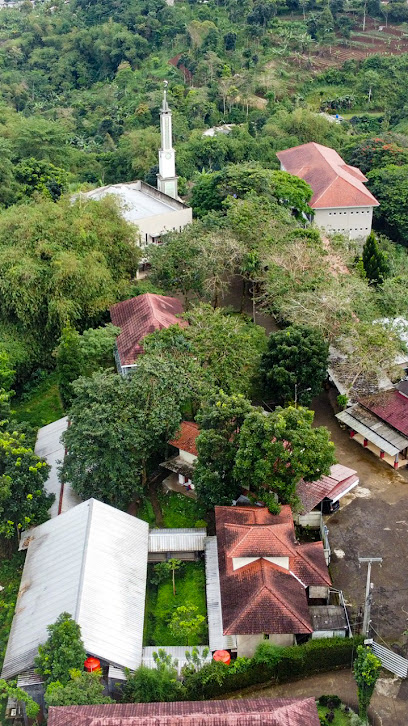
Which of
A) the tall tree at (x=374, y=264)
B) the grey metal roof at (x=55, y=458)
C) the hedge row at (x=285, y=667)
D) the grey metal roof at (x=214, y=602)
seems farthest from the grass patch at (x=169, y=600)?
the tall tree at (x=374, y=264)

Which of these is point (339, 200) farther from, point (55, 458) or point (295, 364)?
point (55, 458)

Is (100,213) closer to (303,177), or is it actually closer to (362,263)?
(362,263)

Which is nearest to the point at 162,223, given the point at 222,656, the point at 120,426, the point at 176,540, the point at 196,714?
the point at 120,426

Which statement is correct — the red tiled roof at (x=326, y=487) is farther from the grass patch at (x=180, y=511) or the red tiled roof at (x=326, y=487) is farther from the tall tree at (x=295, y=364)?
the tall tree at (x=295, y=364)

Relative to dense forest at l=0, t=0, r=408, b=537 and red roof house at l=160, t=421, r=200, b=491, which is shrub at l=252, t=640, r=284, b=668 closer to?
dense forest at l=0, t=0, r=408, b=537

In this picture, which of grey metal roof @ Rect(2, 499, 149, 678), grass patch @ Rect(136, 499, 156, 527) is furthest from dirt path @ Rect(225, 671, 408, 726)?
grass patch @ Rect(136, 499, 156, 527)

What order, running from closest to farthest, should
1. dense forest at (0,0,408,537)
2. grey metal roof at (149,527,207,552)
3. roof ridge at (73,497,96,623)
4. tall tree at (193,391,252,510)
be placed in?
roof ridge at (73,497,96,623)
grey metal roof at (149,527,207,552)
tall tree at (193,391,252,510)
dense forest at (0,0,408,537)

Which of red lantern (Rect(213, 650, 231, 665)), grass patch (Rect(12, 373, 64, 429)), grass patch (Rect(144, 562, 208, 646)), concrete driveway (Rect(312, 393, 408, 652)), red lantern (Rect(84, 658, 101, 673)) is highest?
red lantern (Rect(84, 658, 101, 673))

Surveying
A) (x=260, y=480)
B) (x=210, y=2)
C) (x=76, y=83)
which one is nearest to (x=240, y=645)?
(x=260, y=480)
